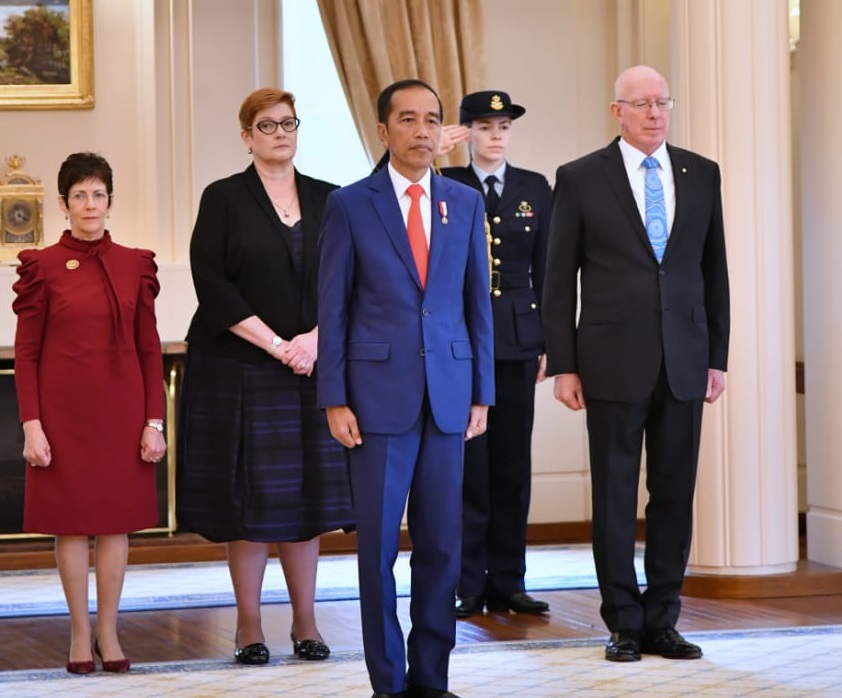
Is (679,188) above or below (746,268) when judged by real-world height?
above

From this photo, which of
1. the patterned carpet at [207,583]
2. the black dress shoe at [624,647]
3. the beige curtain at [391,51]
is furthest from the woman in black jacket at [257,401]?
the beige curtain at [391,51]

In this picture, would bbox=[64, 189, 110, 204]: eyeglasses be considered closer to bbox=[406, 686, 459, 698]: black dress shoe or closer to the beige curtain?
bbox=[406, 686, 459, 698]: black dress shoe

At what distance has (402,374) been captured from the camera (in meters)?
3.46

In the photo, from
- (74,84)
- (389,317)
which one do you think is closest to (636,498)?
(389,317)

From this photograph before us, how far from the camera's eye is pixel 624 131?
4352mm

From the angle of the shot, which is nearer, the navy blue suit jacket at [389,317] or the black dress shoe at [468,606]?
the navy blue suit jacket at [389,317]

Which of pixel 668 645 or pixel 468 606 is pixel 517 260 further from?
pixel 668 645

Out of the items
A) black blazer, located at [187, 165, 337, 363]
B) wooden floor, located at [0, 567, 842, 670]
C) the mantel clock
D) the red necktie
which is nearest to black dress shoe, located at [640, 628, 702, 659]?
wooden floor, located at [0, 567, 842, 670]

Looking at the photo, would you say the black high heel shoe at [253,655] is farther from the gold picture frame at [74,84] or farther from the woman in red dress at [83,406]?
the gold picture frame at [74,84]

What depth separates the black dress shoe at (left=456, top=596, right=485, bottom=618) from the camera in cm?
498

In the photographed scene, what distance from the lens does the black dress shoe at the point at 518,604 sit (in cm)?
502

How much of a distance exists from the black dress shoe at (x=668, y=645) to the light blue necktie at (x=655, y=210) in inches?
39.7

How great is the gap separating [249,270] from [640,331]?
42.4 inches

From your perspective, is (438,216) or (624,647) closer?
(438,216)
